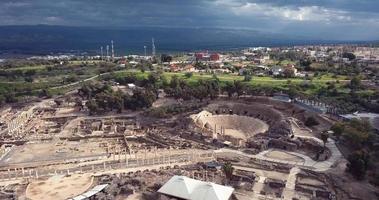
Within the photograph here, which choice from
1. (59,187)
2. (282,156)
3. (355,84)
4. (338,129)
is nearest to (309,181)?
(282,156)

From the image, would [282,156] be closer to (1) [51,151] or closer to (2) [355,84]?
(1) [51,151]

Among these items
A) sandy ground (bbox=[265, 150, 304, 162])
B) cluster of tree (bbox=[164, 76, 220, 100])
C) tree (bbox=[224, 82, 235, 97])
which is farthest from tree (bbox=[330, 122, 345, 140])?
cluster of tree (bbox=[164, 76, 220, 100])

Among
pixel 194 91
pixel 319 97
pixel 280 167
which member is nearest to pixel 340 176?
pixel 280 167

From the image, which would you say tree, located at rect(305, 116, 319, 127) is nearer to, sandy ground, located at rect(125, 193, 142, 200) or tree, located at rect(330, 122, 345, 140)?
tree, located at rect(330, 122, 345, 140)

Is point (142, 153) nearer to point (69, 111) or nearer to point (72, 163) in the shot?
point (72, 163)

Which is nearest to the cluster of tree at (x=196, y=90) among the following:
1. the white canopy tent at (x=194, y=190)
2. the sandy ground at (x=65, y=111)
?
the sandy ground at (x=65, y=111)

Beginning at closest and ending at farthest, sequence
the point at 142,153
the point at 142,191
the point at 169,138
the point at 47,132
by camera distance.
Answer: the point at 142,191, the point at 142,153, the point at 169,138, the point at 47,132
